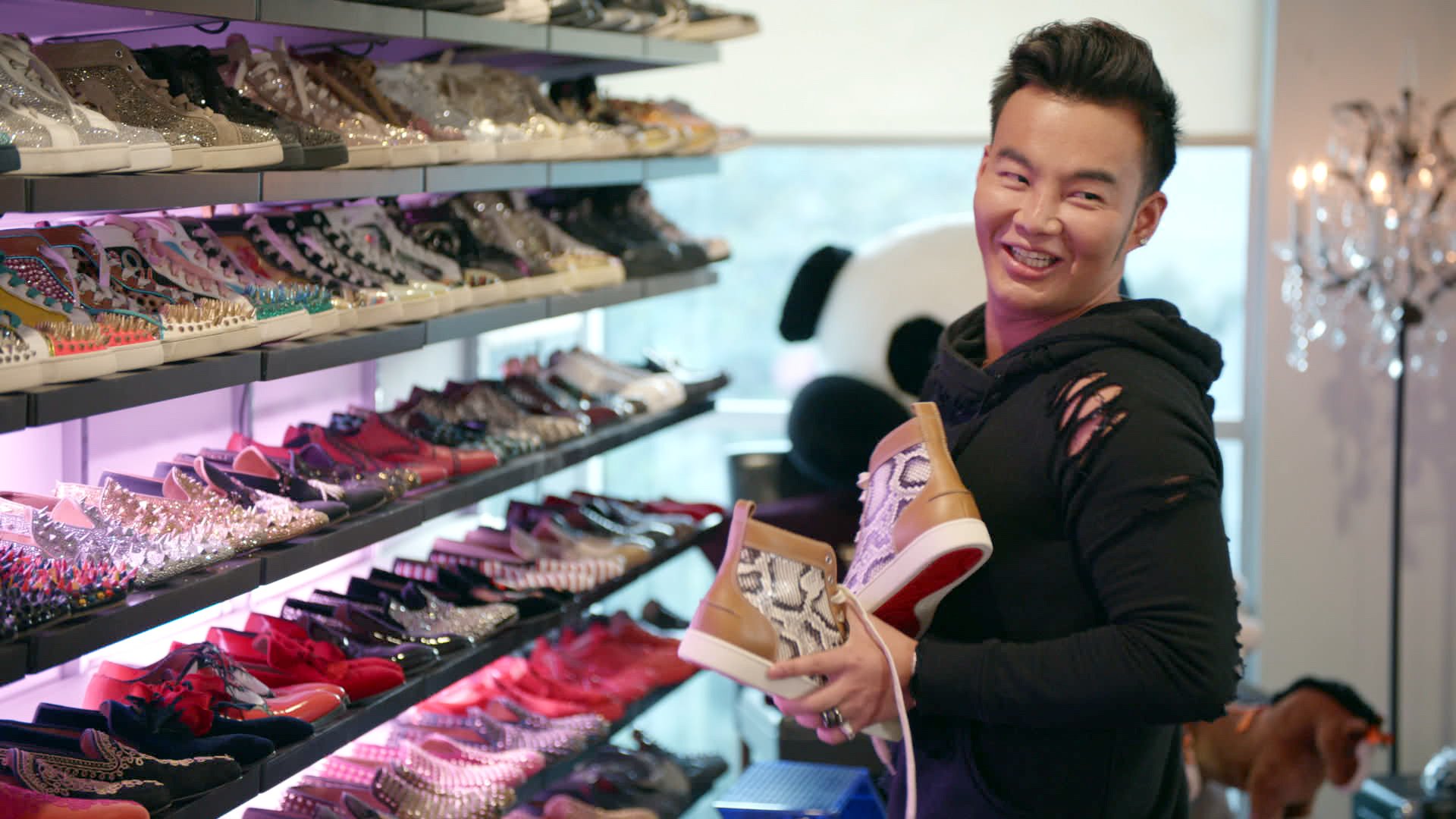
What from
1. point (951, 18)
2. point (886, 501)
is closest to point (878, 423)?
point (951, 18)

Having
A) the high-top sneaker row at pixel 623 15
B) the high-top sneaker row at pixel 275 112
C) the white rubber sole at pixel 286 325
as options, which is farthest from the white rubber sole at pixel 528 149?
the white rubber sole at pixel 286 325

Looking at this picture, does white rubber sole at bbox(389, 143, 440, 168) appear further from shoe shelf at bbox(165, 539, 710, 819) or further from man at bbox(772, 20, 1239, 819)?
man at bbox(772, 20, 1239, 819)

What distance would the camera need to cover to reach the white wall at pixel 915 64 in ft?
16.0

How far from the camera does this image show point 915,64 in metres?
4.98

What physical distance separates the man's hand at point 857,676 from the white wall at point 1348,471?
3.60 metres

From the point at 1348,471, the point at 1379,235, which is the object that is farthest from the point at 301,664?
the point at 1348,471

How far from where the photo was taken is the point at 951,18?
4.93 meters

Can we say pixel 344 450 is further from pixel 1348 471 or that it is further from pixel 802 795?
pixel 1348 471

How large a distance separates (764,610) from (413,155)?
115cm

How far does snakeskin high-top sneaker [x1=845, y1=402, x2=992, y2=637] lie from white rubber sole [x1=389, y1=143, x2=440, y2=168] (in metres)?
1.05

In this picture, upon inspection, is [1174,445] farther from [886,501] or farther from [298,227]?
[298,227]

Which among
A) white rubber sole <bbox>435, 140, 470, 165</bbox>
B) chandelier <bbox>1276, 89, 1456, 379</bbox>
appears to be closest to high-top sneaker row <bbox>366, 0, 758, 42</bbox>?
white rubber sole <bbox>435, 140, 470, 165</bbox>

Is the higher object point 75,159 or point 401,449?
point 75,159

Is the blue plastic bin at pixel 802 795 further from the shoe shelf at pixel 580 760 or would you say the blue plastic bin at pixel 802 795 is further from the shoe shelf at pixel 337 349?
the shoe shelf at pixel 337 349
